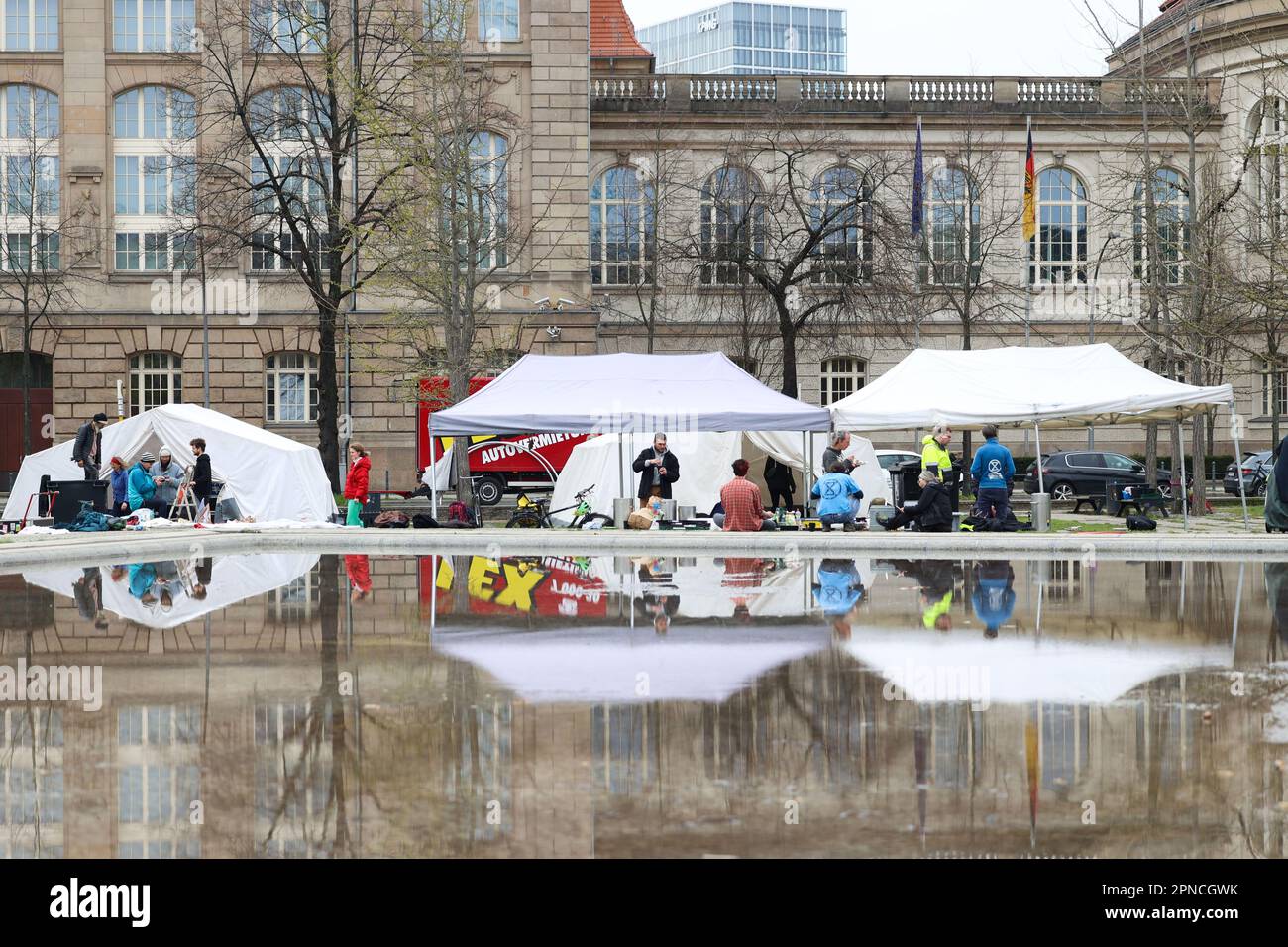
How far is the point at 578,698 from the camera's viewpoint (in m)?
9.91

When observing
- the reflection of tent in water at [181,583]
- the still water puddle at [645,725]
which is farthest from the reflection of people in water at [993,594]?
the reflection of tent in water at [181,583]

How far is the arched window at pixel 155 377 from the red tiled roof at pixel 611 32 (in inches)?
802

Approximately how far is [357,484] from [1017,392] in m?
11.9

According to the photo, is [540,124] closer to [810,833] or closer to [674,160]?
[674,160]

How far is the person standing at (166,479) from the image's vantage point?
27297 mm

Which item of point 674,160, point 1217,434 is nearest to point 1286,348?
point 1217,434

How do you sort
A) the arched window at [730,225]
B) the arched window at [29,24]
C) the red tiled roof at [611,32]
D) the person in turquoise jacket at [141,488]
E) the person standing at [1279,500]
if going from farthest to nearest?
the red tiled roof at [611,32]
the arched window at [29,24]
the arched window at [730,225]
the person in turquoise jacket at [141,488]
the person standing at [1279,500]

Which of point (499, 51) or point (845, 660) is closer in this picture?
point (845, 660)

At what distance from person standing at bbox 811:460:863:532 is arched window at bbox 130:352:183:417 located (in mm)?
26594

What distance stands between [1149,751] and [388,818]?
425cm

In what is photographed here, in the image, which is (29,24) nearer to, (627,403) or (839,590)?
(627,403)

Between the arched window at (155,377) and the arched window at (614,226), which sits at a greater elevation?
the arched window at (614,226)

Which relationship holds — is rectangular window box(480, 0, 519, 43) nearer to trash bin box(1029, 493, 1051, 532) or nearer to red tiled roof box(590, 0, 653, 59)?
red tiled roof box(590, 0, 653, 59)

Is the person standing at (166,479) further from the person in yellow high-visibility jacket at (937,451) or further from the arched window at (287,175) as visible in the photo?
the person in yellow high-visibility jacket at (937,451)
